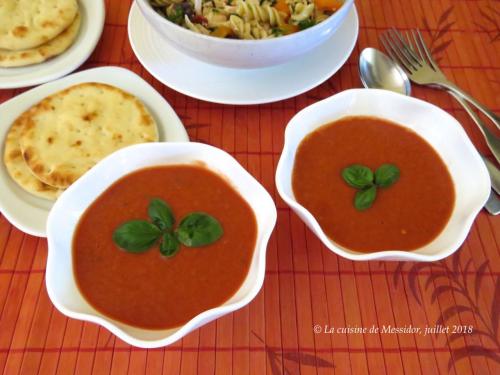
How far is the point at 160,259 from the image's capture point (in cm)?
118

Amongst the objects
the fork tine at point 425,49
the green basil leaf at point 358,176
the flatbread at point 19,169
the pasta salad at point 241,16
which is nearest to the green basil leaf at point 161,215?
the flatbread at point 19,169

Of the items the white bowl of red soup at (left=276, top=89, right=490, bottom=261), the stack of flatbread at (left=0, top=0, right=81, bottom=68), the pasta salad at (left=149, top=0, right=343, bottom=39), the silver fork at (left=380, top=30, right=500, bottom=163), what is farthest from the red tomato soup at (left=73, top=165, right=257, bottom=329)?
the silver fork at (left=380, top=30, right=500, bottom=163)

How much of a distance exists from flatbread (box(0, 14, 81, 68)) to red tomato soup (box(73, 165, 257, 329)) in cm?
79

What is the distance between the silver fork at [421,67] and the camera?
1772 mm

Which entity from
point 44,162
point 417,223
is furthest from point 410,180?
point 44,162

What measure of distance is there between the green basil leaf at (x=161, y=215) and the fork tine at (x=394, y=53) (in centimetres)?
128

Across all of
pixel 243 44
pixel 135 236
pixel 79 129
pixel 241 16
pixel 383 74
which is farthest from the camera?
pixel 383 74

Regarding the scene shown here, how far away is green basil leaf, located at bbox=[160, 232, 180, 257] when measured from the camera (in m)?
1.17

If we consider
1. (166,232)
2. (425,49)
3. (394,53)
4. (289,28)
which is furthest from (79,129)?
(425,49)

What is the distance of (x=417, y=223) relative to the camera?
4.28 ft

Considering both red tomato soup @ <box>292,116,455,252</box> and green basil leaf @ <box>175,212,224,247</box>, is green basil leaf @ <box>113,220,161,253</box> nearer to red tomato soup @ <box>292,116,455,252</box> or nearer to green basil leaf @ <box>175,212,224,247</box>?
green basil leaf @ <box>175,212,224,247</box>

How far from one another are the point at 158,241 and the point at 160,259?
0.17 feet

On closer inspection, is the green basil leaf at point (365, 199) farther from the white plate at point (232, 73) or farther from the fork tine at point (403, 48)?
the fork tine at point (403, 48)

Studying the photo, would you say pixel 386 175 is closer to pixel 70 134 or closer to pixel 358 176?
pixel 358 176
